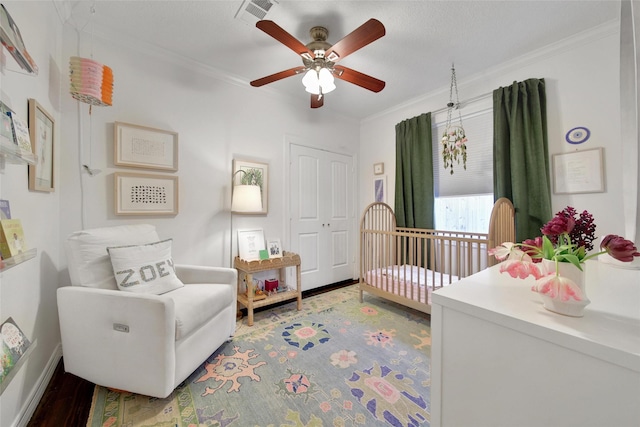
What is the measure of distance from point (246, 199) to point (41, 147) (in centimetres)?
133

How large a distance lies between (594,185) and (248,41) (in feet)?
9.91

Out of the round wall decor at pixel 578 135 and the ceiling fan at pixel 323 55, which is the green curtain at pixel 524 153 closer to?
the round wall decor at pixel 578 135

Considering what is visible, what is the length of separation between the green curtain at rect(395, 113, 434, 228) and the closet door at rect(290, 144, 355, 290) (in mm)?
767

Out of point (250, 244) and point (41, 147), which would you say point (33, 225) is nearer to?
point (41, 147)

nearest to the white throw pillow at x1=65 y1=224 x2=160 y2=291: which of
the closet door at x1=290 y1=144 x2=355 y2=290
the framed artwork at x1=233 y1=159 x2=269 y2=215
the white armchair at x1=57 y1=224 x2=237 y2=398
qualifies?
the white armchair at x1=57 y1=224 x2=237 y2=398

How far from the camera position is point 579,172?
78.3 inches

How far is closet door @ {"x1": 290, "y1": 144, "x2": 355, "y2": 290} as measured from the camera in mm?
3080

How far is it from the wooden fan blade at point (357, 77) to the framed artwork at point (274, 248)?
1.77m

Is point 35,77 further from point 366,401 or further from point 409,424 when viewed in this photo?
point 409,424

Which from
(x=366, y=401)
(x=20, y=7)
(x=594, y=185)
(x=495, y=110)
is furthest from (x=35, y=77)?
(x=594, y=185)

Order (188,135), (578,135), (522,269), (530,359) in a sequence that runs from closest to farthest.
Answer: (530,359) < (522,269) < (578,135) < (188,135)

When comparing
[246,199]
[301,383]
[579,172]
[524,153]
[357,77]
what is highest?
[357,77]

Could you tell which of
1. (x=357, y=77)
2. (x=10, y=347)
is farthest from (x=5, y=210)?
(x=357, y=77)

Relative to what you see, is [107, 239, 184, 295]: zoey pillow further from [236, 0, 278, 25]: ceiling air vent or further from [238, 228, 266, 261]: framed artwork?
[236, 0, 278, 25]: ceiling air vent
